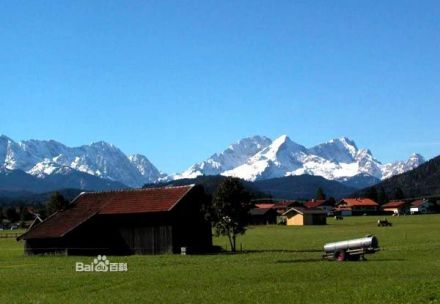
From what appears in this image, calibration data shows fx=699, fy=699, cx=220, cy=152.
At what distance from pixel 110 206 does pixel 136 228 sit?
4.28 meters

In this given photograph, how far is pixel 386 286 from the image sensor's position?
26.9 metres

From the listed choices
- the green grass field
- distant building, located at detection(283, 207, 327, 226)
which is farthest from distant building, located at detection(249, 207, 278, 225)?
the green grass field

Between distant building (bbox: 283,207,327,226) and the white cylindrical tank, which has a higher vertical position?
distant building (bbox: 283,207,327,226)

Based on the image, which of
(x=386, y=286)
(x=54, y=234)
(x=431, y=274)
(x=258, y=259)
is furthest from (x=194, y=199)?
(x=386, y=286)

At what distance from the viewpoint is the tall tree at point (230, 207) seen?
6300cm

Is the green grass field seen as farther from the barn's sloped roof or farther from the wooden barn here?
the barn's sloped roof

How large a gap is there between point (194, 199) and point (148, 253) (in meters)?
6.75

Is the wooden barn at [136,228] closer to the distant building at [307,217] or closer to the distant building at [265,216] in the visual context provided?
the distant building at [307,217]

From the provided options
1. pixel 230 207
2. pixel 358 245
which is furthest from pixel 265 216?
pixel 358 245

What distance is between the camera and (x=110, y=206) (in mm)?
69750

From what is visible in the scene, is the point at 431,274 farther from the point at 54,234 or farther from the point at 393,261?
the point at 54,234

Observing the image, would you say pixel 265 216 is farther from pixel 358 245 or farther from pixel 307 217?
pixel 358 245

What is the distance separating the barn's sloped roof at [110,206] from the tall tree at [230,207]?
453 cm

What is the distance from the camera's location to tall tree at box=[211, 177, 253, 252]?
63.0m
